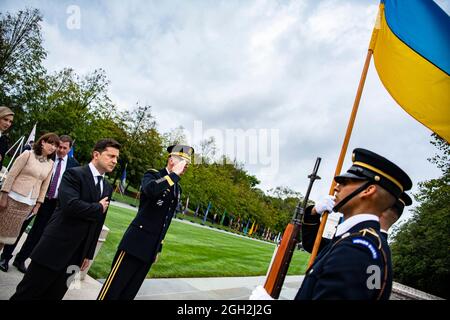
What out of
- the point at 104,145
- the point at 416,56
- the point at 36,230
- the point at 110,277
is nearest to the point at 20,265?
the point at 36,230

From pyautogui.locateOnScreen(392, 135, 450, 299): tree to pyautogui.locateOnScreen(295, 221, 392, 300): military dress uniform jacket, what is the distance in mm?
20115

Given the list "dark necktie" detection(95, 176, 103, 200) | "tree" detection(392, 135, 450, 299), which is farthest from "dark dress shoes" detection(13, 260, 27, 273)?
"tree" detection(392, 135, 450, 299)

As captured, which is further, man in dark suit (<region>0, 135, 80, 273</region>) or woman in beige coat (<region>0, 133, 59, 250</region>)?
man in dark suit (<region>0, 135, 80, 273</region>)

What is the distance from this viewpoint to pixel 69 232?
3.03 meters

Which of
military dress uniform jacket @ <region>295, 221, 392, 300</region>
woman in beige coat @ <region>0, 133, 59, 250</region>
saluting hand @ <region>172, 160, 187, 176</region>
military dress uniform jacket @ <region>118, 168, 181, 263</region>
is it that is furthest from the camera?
woman in beige coat @ <region>0, 133, 59, 250</region>

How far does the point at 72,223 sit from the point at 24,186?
1.62m

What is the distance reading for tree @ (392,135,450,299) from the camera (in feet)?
64.0

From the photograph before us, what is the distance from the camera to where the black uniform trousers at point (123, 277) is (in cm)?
339

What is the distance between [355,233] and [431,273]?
27.6 meters

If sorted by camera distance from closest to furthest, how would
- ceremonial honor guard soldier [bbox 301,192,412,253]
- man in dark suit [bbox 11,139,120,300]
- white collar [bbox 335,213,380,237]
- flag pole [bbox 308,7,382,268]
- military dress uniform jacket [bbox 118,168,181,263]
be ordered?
1. white collar [bbox 335,213,380,237]
2. man in dark suit [bbox 11,139,120,300]
3. flag pole [bbox 308,7,382,268]
4. ceremonial honor guard soldier [bbox 301,192,412,253]
5. military dress uniform jacket [bbox 118,168,181,263]

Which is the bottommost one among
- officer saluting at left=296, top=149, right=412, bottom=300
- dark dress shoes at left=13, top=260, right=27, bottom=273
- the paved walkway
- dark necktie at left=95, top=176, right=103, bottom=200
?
dark dress shoes at left=13, top=260, right=27, bottom=273

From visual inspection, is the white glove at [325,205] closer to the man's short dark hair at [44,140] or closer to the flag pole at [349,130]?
the flag pole at [349,130]

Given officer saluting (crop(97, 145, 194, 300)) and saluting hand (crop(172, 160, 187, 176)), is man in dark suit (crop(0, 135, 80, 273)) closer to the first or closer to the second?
officer saluting (crop(97, 145, 194, 300))
